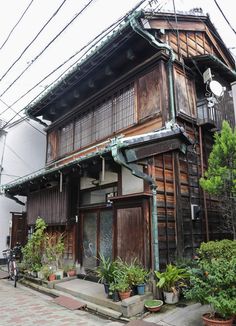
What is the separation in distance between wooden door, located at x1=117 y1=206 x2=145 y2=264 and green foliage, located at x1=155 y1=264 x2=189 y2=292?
0.67 meters

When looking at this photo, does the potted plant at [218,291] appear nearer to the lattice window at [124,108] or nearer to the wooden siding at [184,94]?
the wooden siding at [184,94]

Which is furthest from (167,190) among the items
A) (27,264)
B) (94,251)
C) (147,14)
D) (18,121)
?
(18,121)

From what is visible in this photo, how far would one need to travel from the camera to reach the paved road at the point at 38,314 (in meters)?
6.17

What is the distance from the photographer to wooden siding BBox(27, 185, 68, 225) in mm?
11070

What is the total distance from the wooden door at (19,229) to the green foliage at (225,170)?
11.0 metres

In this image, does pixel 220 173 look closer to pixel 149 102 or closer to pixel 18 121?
pixel 149 102

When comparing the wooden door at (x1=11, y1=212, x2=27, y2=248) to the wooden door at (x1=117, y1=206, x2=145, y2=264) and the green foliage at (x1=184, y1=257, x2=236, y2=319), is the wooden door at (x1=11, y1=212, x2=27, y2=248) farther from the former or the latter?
the green foliage at (x1=184, y1=257, x2=236, y2=319)

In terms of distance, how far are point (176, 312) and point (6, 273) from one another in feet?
29.3

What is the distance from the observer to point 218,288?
16.9 ft

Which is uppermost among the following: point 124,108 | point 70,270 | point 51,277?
point 124,108

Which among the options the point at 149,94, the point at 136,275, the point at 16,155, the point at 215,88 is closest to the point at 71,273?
the point at 136,275

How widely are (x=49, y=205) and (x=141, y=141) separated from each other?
6.27 metres

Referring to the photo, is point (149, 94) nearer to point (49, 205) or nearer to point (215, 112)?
point (215, 112)

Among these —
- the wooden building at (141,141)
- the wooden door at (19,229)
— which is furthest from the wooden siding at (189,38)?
the wooden door at (19,229)
